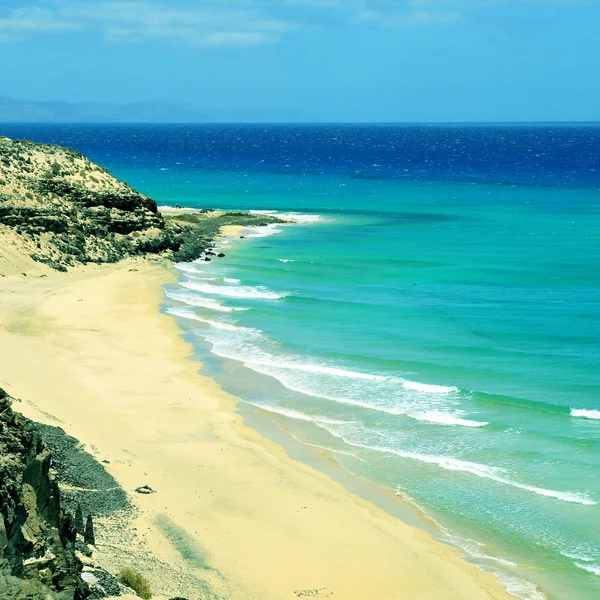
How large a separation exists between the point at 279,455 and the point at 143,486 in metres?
4.79

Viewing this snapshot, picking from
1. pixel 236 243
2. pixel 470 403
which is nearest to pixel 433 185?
pixel 236 243

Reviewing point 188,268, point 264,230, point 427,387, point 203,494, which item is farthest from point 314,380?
point 264,230

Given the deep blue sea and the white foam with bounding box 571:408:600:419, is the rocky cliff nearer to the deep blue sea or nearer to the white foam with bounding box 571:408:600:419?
the deep blue sea

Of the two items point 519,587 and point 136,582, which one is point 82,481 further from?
point 519,587

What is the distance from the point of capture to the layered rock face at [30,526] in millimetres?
11453

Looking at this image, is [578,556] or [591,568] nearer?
[591,568]

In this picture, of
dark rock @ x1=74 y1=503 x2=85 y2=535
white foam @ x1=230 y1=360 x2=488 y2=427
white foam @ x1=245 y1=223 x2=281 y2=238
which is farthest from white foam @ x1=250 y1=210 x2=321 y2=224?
dark rock @ x1=74 y1=503 x2=85 y2=535

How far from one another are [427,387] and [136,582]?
54.2ft

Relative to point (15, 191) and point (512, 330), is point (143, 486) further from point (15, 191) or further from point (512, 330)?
point (15, 191)

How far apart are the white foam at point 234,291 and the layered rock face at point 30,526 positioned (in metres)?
30.2

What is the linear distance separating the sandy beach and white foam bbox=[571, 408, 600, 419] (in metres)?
7.85

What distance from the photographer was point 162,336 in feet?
120

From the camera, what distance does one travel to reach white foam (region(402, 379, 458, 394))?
29.2 metres

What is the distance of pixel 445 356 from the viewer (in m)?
33.4
